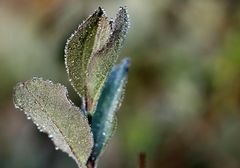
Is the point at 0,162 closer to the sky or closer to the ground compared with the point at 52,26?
closer to the ground

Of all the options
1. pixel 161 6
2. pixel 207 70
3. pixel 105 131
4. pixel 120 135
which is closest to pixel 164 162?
pixel 120 135

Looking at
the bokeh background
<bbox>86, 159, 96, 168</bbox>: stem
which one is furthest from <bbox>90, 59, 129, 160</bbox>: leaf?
the bokeh background

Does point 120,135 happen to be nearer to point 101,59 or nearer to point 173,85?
point 173,85

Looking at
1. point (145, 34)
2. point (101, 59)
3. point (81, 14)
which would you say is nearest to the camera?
point (101, 59)

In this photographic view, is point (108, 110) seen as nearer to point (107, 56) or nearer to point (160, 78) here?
point (107, 56)

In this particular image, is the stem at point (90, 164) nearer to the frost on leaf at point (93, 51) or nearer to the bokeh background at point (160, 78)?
the frost on leaf at point (93, 51)

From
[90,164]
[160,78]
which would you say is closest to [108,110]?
[90,164]
